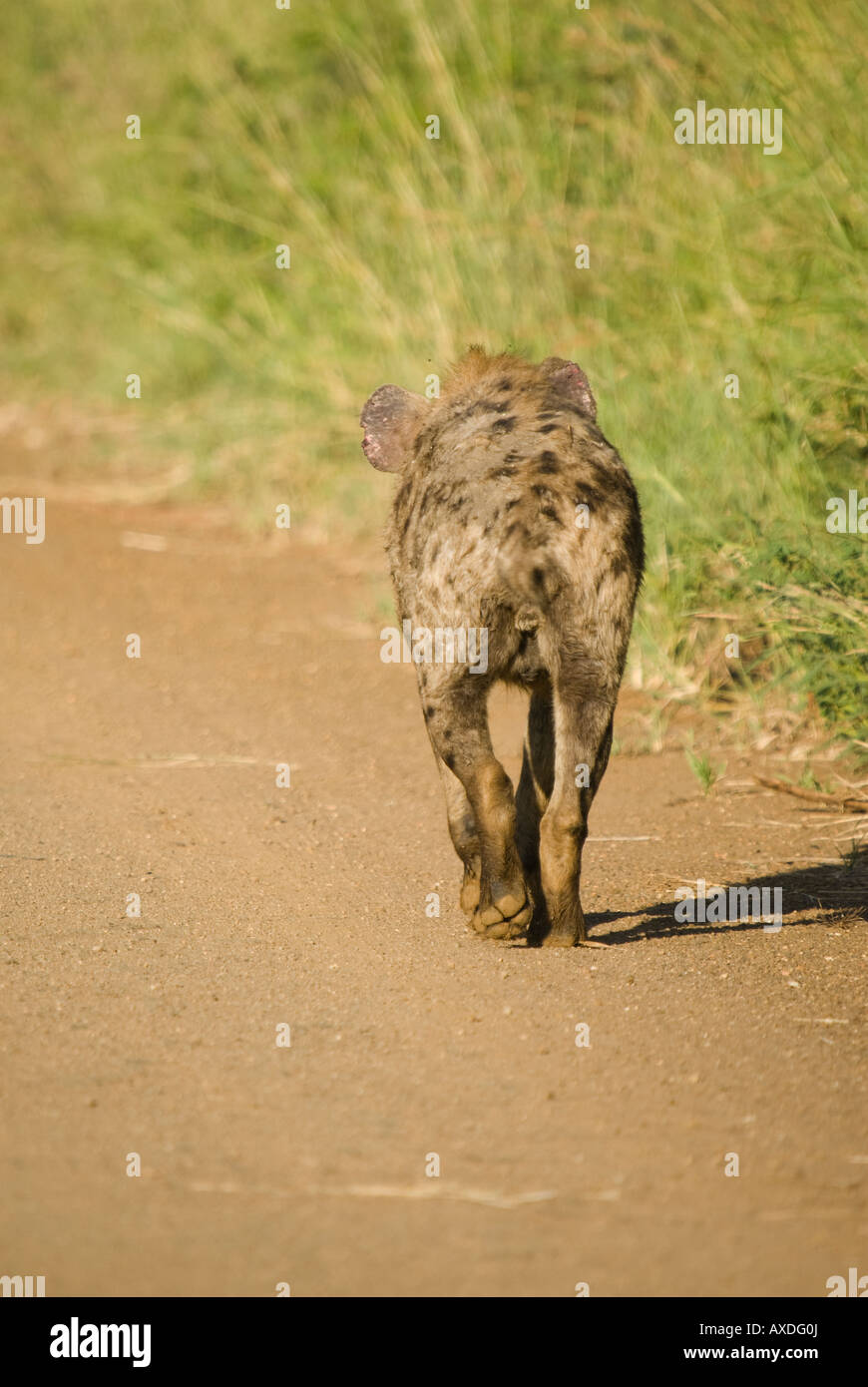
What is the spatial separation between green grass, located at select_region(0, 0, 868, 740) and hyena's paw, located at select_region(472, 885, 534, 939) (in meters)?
1.89

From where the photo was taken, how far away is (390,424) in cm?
490

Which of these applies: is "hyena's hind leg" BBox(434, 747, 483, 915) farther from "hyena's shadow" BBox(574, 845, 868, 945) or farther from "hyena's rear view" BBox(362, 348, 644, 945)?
"hyena's shadow" BBox(574, 845, 868, 945)

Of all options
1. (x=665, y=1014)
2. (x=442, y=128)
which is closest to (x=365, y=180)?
(x=442, y=128)

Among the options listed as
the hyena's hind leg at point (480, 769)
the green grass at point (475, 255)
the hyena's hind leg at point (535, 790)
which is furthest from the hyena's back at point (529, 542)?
the green grass at point (475, 255)

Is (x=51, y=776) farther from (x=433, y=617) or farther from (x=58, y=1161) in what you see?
(x=58, y=1161)

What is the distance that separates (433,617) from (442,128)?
648cm

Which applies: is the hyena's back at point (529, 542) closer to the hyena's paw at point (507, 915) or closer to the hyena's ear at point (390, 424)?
the hyena's ear at point (390, 424)

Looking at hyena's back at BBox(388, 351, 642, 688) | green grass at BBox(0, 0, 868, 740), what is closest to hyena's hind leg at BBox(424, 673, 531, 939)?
hyena's back at BBox(388, 351, 642, 688)

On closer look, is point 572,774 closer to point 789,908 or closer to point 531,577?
point 531,577

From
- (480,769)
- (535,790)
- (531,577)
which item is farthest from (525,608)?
(535,790)

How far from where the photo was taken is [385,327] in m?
9.83

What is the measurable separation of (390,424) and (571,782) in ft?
4.11

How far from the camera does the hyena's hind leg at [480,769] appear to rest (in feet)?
14.2

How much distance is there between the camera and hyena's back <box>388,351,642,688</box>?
425 centimetres
